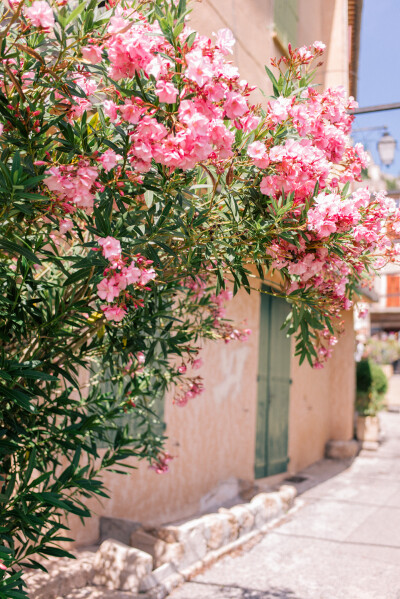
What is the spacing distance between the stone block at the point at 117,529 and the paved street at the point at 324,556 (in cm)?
72

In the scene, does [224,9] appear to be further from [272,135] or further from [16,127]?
[16,127]

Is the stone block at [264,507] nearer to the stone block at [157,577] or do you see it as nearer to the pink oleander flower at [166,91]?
the stone block at [157,577]

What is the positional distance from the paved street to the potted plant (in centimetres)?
400

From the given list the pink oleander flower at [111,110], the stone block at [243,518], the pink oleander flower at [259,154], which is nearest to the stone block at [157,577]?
the stone block at [243,518]

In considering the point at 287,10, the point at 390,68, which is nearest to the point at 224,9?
the point at 287,10

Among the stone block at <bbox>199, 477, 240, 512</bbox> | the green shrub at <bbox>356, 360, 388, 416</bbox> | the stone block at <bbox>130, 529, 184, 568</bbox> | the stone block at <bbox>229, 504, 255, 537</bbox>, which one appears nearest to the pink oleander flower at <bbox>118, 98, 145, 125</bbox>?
the stone block at <bbox>130, 529, 184, 568</bbox>

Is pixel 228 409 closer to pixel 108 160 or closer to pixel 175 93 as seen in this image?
pixel 108 160

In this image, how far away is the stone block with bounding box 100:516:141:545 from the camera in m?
5.57

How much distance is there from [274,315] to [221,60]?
7602 millimetres

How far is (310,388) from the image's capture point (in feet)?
39.0

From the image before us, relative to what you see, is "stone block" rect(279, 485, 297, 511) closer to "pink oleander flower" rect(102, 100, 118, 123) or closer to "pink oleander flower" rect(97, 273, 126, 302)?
"pink oleander flower" rect(97, 273, 126, 302)

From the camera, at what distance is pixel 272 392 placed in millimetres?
9766

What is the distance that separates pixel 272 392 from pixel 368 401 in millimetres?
5425

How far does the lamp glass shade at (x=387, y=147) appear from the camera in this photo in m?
15.0
